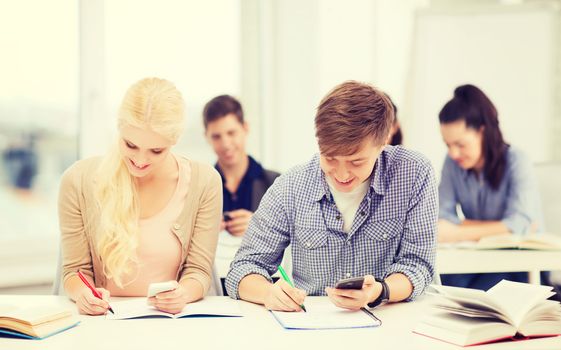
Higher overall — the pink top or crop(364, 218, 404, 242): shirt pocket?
crop(364, 218, 404, 242): shirt pocket

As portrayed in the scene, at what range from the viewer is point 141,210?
224cm

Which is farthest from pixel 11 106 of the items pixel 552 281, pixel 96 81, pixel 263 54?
pixel 552 281

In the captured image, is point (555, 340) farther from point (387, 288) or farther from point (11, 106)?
point (11, 106)

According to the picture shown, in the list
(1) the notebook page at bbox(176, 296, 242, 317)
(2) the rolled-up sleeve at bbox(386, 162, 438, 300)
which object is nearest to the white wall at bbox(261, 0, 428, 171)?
(2) the rolled-up sleeve at bbox(386, 162, 438, 300)

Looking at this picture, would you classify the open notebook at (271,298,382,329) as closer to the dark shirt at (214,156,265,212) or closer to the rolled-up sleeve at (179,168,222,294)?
the rolled-up sleeve at (179,168,222,294)

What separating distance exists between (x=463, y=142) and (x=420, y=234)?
1368 millimetres

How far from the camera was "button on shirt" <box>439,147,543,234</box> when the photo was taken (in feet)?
10.9

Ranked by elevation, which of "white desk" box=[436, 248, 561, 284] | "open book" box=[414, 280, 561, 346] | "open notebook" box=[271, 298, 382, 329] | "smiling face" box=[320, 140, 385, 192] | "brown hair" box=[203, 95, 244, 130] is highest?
"brown hair" box=[203, 95, 244, 130]

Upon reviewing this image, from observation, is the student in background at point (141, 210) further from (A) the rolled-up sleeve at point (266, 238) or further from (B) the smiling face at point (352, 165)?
(B) the smiling face at point (352, 165)

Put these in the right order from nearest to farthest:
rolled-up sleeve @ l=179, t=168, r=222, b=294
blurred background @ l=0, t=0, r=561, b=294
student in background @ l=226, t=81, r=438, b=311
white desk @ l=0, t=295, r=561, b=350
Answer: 1. white desk @ l=0, t=295, r=561, b=350
2. student in background @ l=226, t=81, r=438, b=311
3. rolled-up sleeve @ l=179, t=168, r=222, b=294
4. blurred background @ l=0, t=0, r=561, b=294

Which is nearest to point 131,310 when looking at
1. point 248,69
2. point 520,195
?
point 520,195

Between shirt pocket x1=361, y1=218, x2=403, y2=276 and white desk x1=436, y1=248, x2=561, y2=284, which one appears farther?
white desk x1=436, y1=248, x2=561, y2=284

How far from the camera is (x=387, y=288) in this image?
6.45 ft

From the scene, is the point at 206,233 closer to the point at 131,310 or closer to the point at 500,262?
the point at 131,310
